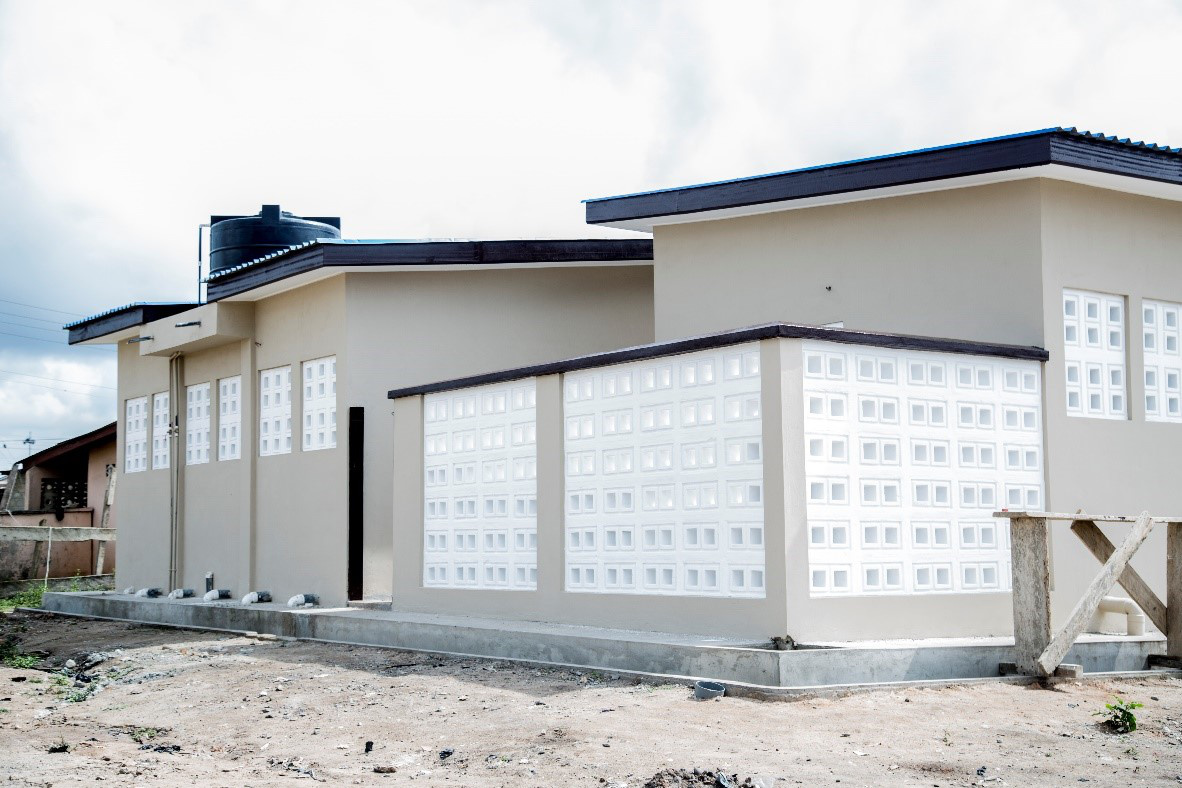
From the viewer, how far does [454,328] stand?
56.3ft

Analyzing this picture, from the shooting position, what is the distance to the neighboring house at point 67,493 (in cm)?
2695

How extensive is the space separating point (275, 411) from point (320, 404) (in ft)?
4.24

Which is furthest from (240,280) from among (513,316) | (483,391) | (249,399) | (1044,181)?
(1044,181)

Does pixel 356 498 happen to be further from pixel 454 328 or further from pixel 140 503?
pixel 140 503

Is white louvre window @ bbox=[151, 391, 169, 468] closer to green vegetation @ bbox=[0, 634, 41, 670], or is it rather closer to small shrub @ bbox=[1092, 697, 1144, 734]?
green vegetation @ bbox=[0, 634, 41, 670]

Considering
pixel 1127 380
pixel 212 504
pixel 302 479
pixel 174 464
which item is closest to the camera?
pixel 1127 380

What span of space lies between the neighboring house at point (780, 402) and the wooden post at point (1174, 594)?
1.02 m

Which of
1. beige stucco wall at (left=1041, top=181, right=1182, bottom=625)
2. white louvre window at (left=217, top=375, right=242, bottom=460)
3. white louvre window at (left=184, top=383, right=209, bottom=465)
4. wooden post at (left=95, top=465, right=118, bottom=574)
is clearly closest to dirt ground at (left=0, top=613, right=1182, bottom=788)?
beige stucco wall at (left=1041, top=181, right=1182, bottom=625)

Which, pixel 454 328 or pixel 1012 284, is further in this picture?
pixel 454 328

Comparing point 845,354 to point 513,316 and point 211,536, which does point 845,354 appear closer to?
point 513,316

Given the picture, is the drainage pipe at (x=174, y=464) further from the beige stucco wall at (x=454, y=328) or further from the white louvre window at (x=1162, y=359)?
the white louvre window at (x=1162, y=359)

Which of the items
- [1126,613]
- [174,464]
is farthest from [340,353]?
[1126,613]

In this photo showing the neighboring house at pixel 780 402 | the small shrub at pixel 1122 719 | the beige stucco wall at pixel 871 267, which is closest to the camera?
the small shrub at pixel 1122 719

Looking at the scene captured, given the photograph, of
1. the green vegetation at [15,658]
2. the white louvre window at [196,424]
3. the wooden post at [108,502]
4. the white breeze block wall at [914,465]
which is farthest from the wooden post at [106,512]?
the white breeze block wall at [914,465]
